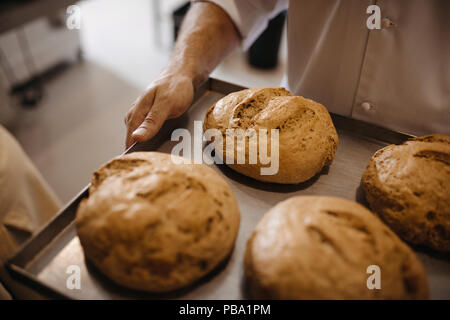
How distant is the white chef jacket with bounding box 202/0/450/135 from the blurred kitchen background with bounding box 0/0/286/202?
1.78 meters

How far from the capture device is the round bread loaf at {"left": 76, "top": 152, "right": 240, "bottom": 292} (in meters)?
0.92

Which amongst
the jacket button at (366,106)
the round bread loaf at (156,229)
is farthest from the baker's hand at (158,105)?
the jacket button at (366,106)

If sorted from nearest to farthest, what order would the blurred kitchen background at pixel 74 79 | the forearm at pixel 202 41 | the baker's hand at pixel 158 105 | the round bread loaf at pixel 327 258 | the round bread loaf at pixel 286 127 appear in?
the round bread loaf at pixel 327 258
the round bread loaf at pixel 286 127
the baker's hand at pixel 158 105
the forearm at pixel 202 41
the blurred kitchen background at pixel 74 79

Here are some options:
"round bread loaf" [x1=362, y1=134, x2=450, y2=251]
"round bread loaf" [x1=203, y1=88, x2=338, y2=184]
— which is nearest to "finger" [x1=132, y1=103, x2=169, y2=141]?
"round bread loaf" [x1=203, y1=88, x2=338, y2=184]

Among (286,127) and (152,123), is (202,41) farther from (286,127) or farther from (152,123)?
(286,127)

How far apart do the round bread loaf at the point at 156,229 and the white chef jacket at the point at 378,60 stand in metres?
0.89

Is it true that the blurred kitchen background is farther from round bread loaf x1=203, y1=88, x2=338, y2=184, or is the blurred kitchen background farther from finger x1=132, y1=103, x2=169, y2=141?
round bread loaf x1=203, y1=88, x2=338, y2=184

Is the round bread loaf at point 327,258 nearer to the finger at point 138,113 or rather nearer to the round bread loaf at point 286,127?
the round bread loaf at point 286,127

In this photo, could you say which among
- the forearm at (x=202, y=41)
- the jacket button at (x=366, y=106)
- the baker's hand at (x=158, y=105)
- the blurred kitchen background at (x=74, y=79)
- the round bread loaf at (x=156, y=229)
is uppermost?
the forearm at (x=202, y=41)

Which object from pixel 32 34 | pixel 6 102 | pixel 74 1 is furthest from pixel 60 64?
pixel 74 1

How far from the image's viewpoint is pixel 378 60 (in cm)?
143

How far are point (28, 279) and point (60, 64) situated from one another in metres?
3.69

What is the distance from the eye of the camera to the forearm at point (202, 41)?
1.70 m

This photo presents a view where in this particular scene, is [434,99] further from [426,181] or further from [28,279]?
[28,279]
